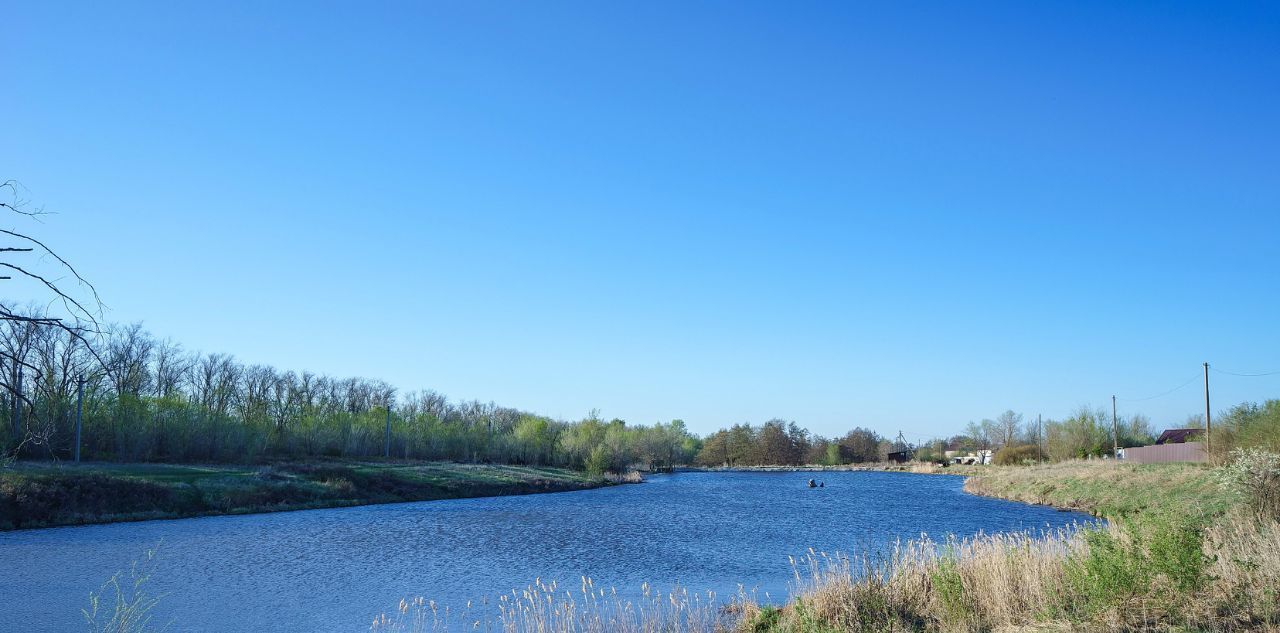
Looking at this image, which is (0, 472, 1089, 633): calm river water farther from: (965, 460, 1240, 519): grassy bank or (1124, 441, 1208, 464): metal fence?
(1124, 441, 1208, 464): metal fence

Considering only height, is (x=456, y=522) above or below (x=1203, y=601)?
below

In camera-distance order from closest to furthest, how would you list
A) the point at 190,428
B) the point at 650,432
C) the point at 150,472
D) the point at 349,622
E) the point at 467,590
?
the point at 349,622
the point at 467,590
the point at 150,472
the point at 190,428
the point at 650,432

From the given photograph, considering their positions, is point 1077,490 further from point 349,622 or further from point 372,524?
point 349,622

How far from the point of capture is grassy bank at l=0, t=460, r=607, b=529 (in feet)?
103

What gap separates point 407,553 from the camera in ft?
78.8

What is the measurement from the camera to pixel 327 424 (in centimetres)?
7525

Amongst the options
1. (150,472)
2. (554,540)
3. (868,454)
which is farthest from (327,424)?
(868,454)

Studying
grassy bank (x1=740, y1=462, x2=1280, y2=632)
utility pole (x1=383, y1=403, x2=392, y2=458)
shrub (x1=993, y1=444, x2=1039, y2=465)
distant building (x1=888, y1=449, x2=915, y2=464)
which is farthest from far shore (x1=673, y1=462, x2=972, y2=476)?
grassy bank (x1=740, y1=462, x2=1280, y2=632)

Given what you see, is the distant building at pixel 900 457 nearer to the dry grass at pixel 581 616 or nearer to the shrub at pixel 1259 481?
the shrub at pixel 1259 481

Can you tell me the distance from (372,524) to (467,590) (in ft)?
59.0

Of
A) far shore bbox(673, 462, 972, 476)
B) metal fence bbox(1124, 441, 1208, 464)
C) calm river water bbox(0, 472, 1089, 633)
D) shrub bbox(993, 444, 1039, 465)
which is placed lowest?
far shore bbox(673, 462, 972, 476)

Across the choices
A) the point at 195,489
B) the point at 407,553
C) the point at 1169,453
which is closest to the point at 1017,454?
the point at 1169,453

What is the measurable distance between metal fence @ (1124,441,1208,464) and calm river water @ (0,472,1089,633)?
17959mm

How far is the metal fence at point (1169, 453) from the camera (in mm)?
52531
